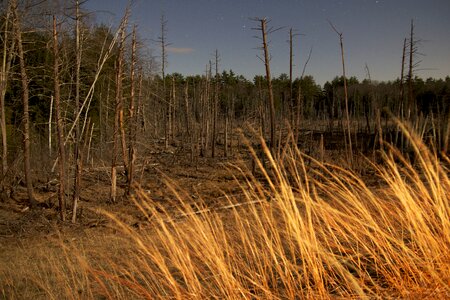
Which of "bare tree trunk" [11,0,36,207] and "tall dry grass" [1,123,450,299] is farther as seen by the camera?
"bare tree trunk" [11,0,36,207]

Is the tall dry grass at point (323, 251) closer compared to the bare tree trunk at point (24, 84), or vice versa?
the tall dry grass at point (323, 251)

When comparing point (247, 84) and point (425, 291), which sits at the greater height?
point (247, 84)

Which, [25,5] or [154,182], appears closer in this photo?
[25,5]

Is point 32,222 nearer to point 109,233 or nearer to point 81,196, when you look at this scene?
point 109,233

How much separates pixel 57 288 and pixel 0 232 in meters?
4.79

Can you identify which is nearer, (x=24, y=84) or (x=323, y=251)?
(x=323, y=251)

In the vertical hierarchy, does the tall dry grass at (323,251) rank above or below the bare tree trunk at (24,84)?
below

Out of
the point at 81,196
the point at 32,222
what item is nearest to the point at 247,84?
the point at 81,196

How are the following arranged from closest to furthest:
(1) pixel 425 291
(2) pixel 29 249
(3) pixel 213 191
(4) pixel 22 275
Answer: (1) pixel 425 291
(4) pixel 22 275
(2) pixel 29 249
(3) pixel 213 191

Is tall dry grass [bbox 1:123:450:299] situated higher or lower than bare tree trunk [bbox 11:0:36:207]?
lower

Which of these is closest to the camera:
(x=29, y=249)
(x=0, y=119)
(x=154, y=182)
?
(x=29, y=249)

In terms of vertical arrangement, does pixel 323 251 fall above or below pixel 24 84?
below

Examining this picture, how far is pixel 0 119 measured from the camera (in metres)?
10.1

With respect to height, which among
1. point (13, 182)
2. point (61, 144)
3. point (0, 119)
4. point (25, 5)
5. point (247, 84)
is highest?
point (247, 84)
